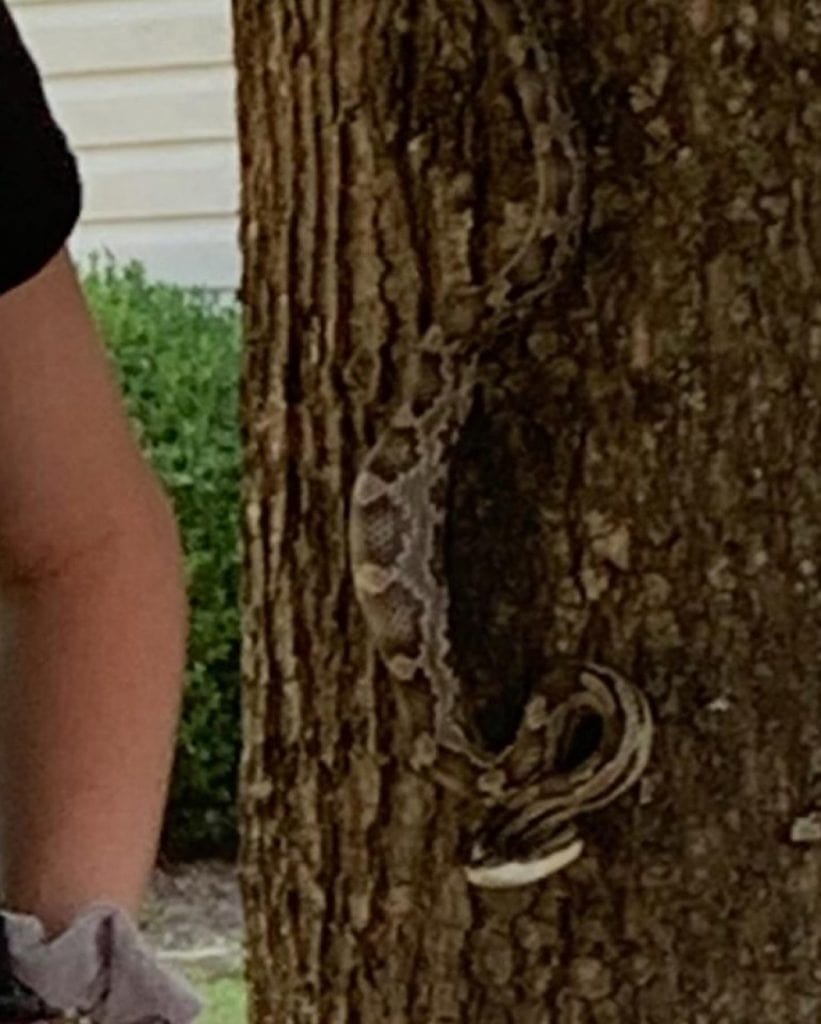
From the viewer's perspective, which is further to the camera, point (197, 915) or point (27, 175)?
point (197, 915)

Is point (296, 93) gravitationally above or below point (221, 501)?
above

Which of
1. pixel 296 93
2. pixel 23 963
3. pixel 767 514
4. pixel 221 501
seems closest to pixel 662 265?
pixel 767 514

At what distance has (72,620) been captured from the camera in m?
1.68

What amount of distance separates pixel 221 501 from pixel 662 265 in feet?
10.2

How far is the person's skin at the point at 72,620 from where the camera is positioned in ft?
5.43

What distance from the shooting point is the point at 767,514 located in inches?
87.4

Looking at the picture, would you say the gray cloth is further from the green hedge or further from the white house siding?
the white house siding

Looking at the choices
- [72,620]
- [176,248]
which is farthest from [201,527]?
[72,620]

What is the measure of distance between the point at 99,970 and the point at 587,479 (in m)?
0.77

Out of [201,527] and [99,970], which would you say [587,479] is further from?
[201,527]

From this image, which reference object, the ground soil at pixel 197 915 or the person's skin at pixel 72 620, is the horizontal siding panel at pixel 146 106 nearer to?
the ground soil at pixel 197 915

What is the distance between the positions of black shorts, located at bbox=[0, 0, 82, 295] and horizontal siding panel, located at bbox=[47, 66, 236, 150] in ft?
14.7

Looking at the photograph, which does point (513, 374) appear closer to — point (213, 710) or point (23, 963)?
point (23, 963)

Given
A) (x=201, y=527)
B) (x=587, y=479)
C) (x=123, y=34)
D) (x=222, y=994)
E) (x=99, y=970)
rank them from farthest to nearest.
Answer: (x=123, y=34) → (x=201, y=527) → (x=222, y=994) → (x=587, y=479) → (x=99, y=970)
